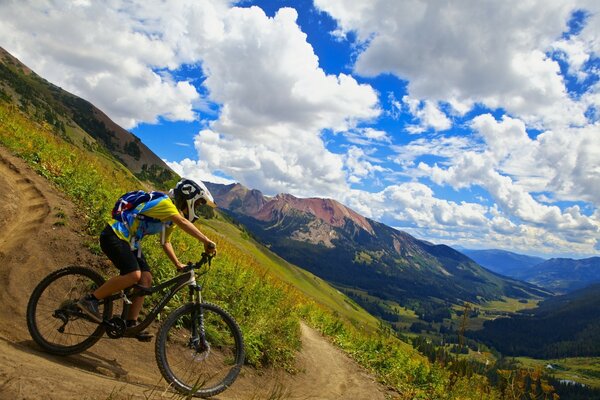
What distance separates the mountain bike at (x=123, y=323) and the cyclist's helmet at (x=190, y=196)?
2.94 ft

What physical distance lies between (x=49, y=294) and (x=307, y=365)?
8.00m

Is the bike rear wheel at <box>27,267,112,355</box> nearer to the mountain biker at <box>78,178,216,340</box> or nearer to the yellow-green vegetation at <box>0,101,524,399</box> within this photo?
the mountain biker at <box>78,178,216,340</box>

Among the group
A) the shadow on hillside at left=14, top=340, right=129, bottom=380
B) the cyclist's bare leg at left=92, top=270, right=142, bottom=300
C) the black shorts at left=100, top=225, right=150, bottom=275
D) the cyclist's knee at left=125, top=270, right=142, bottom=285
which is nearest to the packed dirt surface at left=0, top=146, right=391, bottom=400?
the shadow on hillside at left=14, top=340, right=129, bottom=380

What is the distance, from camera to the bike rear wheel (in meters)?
7.06

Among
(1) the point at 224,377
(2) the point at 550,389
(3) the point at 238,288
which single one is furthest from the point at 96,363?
(2) the point at 550,389

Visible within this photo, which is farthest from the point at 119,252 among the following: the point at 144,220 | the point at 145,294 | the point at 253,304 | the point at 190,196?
the point at 253,304

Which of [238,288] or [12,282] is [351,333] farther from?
[12,282]

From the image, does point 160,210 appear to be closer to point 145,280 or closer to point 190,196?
point 190,196

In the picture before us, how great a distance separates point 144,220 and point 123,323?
180cm

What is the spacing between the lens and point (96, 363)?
282 inches

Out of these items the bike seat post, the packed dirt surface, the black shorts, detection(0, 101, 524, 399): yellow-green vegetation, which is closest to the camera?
the packed dirt surface

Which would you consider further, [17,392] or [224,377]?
[224,377]

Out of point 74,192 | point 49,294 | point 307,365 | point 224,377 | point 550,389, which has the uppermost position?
point 74,192

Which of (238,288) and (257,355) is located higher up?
(238,288)
